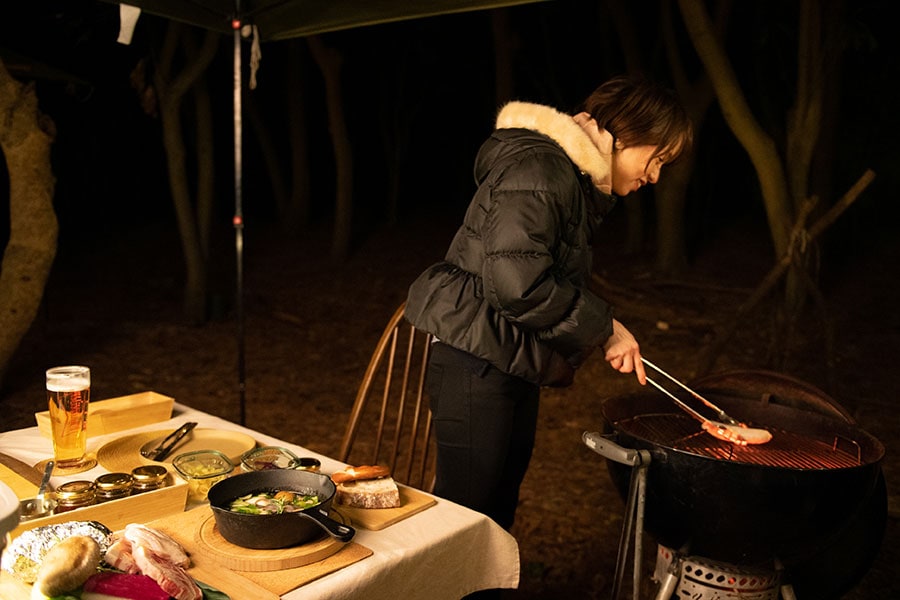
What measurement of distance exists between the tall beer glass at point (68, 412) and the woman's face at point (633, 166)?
1.51 metres

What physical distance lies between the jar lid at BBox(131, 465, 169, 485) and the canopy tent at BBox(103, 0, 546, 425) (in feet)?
7.77

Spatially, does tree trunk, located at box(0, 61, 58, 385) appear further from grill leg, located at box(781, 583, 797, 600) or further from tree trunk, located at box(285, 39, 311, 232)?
tree trunk, located at box(285, 39, 311, 232)

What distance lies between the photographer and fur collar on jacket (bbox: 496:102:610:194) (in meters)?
2.21

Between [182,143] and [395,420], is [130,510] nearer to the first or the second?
[395,420]

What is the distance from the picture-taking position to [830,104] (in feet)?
26.7

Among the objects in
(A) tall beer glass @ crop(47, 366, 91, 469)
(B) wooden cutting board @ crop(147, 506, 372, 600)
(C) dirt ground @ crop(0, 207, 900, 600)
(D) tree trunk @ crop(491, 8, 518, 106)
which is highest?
(D) tree trunk @ crop(491, 8, 518, 106)

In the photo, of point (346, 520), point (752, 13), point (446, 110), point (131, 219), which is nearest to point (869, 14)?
point (752, 13)

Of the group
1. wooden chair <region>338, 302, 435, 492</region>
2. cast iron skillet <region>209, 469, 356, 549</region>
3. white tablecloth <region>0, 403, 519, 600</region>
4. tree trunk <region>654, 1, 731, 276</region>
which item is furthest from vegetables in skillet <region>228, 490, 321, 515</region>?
tree trunk <region>654, 1, 731, 276</region>

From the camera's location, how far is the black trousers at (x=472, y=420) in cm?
235

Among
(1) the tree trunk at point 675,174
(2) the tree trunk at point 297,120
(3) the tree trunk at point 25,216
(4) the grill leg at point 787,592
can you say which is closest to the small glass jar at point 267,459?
(4) the grill leg at point 787,592

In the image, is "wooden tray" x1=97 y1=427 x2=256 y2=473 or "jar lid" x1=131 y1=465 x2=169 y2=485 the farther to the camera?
"wooden tray" x1=97 y1=427 x2=256 y2=473

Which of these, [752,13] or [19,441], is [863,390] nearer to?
[19,441]

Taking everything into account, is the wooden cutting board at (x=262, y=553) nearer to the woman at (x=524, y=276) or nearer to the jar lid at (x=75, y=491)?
the jar lid at (x=75, y=491)

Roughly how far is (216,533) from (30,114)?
14.1ft
